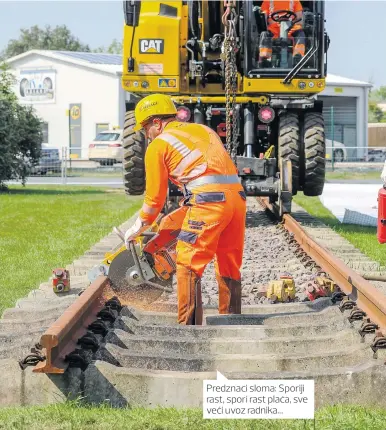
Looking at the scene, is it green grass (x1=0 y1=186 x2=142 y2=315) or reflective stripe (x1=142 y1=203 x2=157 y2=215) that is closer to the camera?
reflective stripe (x1=142 y1=203 x2=157 y2=215)

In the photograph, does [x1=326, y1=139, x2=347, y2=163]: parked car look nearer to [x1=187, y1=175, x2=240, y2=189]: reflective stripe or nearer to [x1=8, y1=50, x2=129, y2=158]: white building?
[x1=8, y1=50, x2=129, y2=158]: white building

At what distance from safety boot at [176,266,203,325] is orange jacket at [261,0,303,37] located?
27.1 feet

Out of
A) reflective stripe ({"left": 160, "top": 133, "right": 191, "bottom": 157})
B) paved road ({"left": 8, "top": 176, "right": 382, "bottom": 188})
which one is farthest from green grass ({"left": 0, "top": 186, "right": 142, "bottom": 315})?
paved road ({"left": 8, "top": 176, "right": 382, "bottom": 188})

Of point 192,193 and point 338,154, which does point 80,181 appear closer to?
point 338,154

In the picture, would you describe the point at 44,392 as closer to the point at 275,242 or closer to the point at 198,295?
the point at 198,295

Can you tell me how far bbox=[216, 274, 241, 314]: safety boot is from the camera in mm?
6977

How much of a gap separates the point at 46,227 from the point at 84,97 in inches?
1457

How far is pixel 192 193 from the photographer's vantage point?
654 centimetres

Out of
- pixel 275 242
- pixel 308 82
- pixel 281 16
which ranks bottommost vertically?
pixel 275 242

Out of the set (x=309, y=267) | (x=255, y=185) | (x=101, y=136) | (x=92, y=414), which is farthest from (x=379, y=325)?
(x=101, y=136)

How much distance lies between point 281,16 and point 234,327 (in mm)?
8724

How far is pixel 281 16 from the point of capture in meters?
14.0

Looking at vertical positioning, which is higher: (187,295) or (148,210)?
(148,210)

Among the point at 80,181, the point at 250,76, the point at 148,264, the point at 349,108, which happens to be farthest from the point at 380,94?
the point at 148,264
